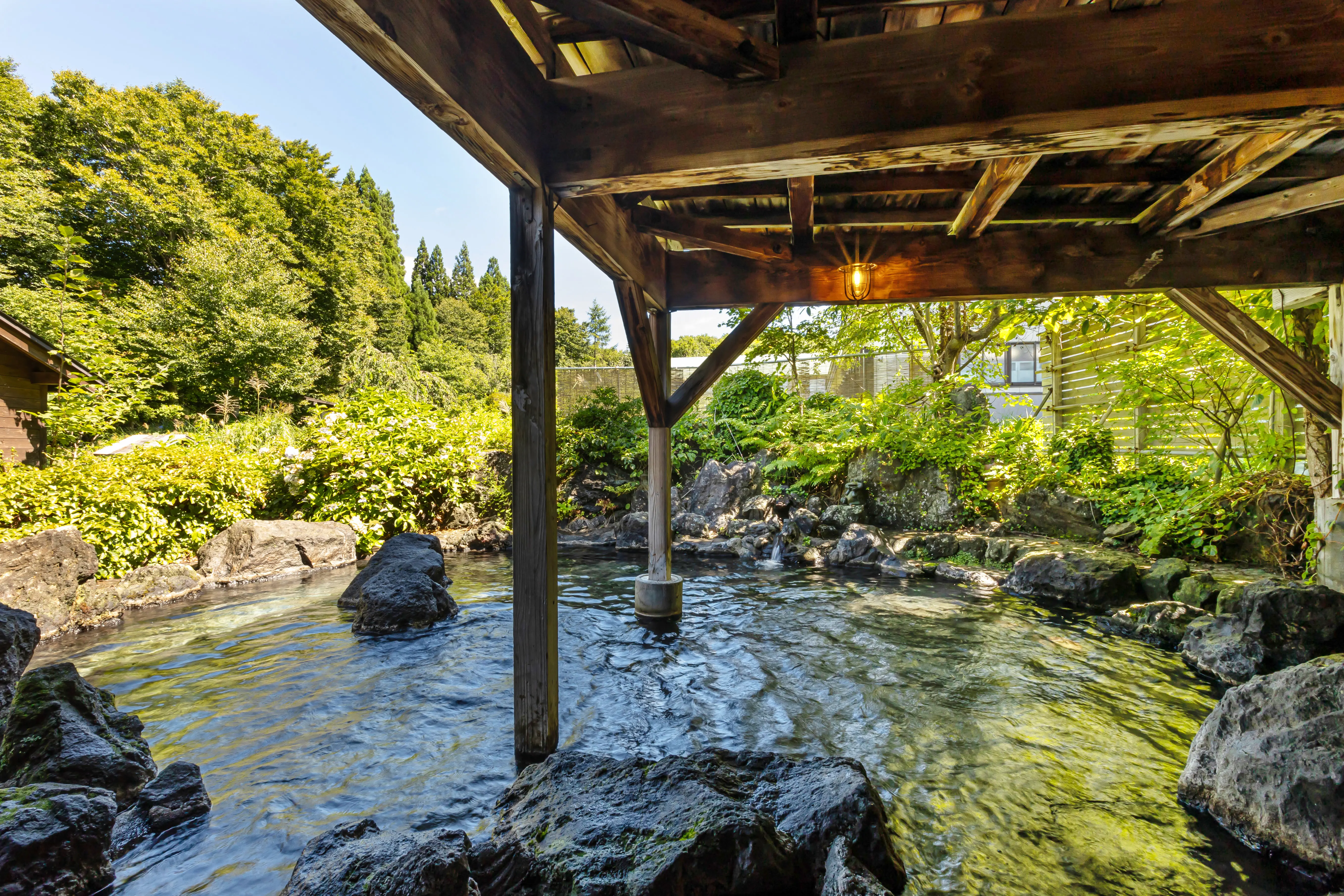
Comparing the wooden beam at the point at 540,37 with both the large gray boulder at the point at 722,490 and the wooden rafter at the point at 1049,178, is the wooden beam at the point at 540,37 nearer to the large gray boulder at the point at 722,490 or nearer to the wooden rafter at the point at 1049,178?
the wooden rafter at the point at 1049,178

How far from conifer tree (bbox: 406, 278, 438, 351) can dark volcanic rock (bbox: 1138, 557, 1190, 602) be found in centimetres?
2713

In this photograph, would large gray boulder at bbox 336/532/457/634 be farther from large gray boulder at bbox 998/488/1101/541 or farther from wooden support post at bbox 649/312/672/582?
large gray boulder at bbox 998/488/1101/541

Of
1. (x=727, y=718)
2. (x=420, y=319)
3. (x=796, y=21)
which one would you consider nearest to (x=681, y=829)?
(x=727, y=718)

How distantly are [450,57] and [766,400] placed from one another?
1225cm

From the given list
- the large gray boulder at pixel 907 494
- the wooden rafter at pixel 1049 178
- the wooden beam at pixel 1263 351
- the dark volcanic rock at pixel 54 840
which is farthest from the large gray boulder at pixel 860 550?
the dark volcanic rock at pixel 54 840

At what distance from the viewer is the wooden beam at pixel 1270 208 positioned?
10.6 feet

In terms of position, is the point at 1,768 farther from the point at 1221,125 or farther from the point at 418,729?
the point at 1221,125

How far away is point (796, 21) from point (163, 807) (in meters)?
4.34

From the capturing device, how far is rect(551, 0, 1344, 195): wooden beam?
189 cm

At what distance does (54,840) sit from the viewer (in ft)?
6.66

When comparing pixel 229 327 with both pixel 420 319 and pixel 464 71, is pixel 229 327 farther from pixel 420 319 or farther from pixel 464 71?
pixel 464 71

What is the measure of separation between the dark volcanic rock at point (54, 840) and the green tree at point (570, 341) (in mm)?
31541

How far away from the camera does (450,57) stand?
6.18ft

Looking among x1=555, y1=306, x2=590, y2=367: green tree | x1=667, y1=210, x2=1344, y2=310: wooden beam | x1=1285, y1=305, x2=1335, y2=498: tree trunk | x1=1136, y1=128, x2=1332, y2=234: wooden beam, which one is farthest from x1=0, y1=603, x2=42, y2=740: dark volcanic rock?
x1=555, y1=306, x2=590, y2=367: green tree
